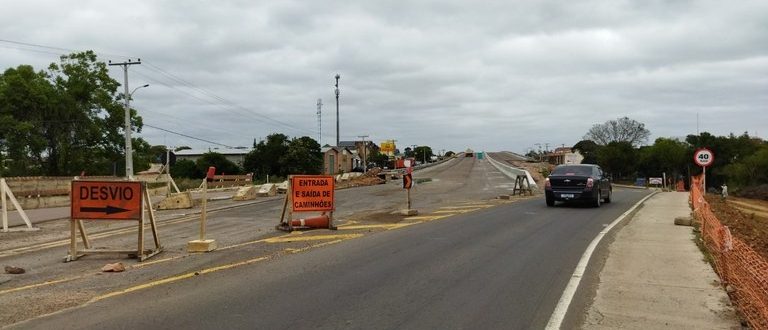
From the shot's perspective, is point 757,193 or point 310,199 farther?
point 757,193

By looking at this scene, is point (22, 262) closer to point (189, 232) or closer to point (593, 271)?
point (189, 232)

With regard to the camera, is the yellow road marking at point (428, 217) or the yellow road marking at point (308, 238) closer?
the yellow road marking at point (308, 238)

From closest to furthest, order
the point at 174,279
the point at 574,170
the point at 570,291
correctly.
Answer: the point at 570,291
the point at 174,279
the point at 574,170

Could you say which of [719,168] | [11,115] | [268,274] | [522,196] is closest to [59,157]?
[11,115]

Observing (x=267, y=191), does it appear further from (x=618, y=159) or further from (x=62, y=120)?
(x=618, y=159)

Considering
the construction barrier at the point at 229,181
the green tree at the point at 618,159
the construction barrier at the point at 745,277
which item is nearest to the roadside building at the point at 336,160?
the construction barrier at the point at 229,181

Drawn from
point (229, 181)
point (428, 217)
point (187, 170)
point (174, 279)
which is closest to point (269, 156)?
point (187, 170)

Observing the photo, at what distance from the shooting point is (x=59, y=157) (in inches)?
1918

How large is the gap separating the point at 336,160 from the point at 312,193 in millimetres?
92947

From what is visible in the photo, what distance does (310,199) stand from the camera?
14297 mm

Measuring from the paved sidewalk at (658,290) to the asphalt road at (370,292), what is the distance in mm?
591

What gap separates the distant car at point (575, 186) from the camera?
20.3 m

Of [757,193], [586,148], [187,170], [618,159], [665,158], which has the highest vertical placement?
[586,148]

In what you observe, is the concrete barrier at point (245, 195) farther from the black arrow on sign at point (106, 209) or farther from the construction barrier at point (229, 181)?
the black arrow on sign at point (106, 209)
